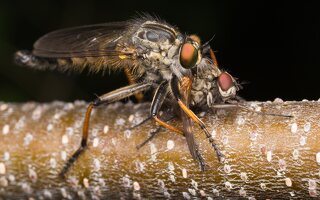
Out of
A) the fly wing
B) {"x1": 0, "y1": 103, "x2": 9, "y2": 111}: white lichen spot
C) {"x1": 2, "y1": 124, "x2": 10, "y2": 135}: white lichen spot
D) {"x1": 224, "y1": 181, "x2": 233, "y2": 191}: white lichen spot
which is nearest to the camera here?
{"x1": 224, "y1": 181, "x2": 233, "y2": 191}: white lichen spot

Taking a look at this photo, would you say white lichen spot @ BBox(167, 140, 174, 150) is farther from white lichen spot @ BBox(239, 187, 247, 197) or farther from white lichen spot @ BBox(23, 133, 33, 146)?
white lichen spot @ BBox(23, 133, 33, 146)

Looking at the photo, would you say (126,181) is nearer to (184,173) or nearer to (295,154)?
(184,173)

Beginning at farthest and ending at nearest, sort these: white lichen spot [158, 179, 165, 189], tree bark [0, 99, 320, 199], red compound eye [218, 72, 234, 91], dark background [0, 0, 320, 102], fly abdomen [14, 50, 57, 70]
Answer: dark background [0, 0, 320, 102], fly abdomen [14, 50, 57, 70], red compound eye [218, 72, 234, 91], white lichen spot [158, 179, 165, 189], tree bark [0, 99, 320, 199]

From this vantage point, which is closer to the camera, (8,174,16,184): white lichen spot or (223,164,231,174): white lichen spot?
(223,164,231,174): white lichen spot

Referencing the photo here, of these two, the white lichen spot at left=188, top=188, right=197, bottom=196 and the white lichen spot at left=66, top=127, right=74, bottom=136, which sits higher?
the white lichen spot at left=66, top=127, right=74, bottom=136

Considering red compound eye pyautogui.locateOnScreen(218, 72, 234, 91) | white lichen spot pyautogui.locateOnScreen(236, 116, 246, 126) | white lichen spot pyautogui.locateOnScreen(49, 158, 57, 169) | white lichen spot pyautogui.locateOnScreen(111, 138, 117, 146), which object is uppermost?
red compound eye pyautogui.locateOnScreen(218, 72, 234, 91)

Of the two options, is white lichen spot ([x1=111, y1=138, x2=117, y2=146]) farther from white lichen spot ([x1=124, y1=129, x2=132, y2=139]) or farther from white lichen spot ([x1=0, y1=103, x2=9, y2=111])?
white lichen spot ([x1=0, y1=103, x2=9, y2=111])

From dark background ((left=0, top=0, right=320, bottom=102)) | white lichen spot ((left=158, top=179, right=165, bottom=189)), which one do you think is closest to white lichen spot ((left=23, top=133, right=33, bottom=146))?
white lichen spot ((left=158, top=179, right=165, bottom=189))
